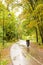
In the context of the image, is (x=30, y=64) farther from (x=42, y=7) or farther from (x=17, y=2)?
(x=17, y=2)

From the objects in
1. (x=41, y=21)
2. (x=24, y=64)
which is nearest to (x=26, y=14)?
(x=41, y=21)

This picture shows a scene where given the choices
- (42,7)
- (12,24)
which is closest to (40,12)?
(42,7)

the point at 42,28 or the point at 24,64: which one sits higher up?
the point at 42,28

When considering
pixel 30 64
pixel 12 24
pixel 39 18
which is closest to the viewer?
pixel 30 64

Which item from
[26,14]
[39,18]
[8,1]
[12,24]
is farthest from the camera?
[12,24]

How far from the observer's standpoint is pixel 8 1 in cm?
3356

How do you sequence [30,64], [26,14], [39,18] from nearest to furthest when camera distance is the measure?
[30,64]
[39,18]
[26,14]

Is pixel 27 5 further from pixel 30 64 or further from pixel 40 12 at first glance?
pixel 30 64

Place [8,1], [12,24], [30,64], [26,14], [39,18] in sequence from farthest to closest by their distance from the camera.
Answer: [12,24] → [26,14] → [39,18] → [8,1] → [30,64]

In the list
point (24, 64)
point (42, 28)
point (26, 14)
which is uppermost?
point (26, 14)

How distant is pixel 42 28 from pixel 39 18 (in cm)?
327

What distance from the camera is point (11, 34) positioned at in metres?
67.6

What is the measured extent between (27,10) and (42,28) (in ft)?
14.6

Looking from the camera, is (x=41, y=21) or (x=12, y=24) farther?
(x=12, y=24)
